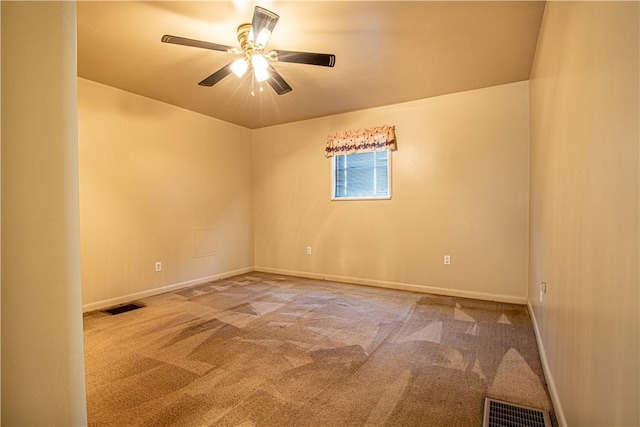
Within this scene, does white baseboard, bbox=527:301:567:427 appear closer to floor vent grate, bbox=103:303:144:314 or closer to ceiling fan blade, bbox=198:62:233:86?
ceiling fan blade, bbox=198:62:233:86

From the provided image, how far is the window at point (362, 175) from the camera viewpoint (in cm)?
433

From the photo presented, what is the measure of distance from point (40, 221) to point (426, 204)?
3.97 metres

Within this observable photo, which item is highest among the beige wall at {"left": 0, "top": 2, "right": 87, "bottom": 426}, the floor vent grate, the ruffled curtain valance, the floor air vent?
the ruffled curtain valance

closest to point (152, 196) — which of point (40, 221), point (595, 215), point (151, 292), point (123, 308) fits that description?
point (151, 292)

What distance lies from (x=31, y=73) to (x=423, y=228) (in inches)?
158

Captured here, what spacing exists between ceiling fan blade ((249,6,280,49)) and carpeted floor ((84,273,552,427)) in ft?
Result: 7.42

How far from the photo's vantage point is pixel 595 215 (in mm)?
A: 1076

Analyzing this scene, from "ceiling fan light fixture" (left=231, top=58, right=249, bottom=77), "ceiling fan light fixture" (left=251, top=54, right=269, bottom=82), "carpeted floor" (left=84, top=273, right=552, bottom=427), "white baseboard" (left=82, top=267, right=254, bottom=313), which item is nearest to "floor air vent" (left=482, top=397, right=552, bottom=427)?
"carpeted floor" (left=84, top=273, right=552, bottom=427)

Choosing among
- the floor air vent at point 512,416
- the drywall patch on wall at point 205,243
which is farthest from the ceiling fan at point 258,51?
the drywall patch on wall at point 205,243

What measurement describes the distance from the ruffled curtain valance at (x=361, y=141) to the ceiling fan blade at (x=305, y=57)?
6.66 ft

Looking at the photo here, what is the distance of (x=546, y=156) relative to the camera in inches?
84.9

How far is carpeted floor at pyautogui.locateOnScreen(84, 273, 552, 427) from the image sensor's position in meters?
1.64

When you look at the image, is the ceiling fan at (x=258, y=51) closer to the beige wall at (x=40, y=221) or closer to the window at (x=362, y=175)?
the beige wall at (x=40, y=221)

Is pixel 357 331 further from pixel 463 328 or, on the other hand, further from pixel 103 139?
pixel 103 139
